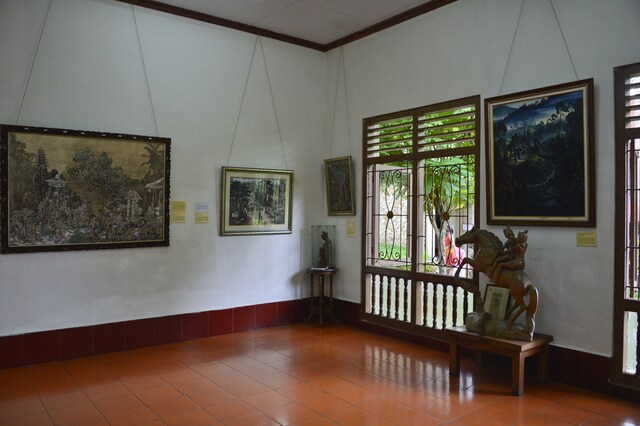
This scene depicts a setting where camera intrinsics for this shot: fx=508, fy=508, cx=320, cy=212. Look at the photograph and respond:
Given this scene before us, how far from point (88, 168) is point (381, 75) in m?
3.60

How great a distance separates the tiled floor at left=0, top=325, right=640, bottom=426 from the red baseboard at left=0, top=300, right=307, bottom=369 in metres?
0.14

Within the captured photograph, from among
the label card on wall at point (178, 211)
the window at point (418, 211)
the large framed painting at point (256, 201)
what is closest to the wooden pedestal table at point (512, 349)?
the window at point (418, 211)

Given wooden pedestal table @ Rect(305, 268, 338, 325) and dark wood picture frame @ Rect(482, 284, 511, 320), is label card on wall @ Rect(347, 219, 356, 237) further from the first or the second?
dark wood picture frame @ Rect(482, 284, 511, 320)

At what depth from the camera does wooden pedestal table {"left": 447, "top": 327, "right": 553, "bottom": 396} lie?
425 centimetres

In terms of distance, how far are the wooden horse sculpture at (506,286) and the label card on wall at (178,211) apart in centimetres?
316

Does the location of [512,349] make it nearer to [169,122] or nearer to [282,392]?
[282,392]

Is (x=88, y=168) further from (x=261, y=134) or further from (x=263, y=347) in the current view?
(x=263, y=347)

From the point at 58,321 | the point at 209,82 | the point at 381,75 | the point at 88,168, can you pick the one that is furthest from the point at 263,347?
the point at 381,75

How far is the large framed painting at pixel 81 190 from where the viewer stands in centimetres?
491

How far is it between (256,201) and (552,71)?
369cm

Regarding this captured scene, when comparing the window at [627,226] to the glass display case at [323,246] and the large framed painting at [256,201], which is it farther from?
the large framed painting at [256,201]

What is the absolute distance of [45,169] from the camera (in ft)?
16.6

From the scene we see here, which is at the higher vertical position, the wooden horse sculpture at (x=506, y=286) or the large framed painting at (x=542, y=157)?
the large framed painting at (x=542, y=157)

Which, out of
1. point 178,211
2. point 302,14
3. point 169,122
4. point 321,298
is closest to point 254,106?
point 169,122
